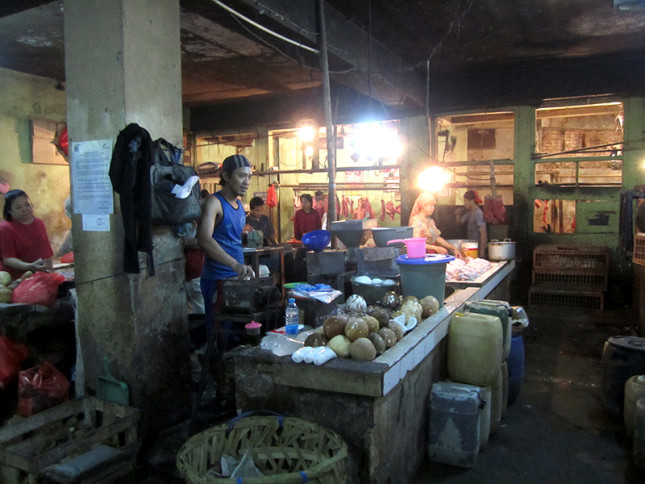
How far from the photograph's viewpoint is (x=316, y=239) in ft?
16.8

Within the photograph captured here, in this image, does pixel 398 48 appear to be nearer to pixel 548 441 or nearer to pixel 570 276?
pixel 570 276

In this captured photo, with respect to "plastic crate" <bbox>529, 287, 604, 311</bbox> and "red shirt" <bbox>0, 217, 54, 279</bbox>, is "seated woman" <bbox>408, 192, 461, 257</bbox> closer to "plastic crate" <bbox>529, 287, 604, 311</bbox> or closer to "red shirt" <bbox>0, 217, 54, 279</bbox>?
"plastic crate" <bbox>529, 287, 604, 311</bbox>

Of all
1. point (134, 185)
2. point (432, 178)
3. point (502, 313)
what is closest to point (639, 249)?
point (502, 313)

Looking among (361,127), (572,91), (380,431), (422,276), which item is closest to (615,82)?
(572,91)

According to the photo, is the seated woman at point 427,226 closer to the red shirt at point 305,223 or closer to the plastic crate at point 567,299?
the plastic crate at point 567,299

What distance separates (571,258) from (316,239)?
6.03 metres

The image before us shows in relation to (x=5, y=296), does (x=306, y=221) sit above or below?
above

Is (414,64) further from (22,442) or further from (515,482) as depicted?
(22,442)

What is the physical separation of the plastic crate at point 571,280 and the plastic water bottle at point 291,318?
21.7 feet

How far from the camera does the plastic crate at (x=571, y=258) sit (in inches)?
347

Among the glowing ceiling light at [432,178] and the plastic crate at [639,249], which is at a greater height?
the glowing ceiling light at [432,178]

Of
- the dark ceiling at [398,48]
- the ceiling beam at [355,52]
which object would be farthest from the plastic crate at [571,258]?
the ceiling beam at [355,52]

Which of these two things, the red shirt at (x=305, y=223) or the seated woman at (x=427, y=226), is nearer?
the seated woman at (x=427, y=226)

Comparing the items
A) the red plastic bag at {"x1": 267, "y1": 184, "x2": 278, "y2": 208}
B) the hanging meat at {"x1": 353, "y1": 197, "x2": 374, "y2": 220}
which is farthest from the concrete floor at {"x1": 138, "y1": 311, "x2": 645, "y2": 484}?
the red plastic bag at {"x1": 267, "y1": 184, "x2": 278, "y2": 208}
